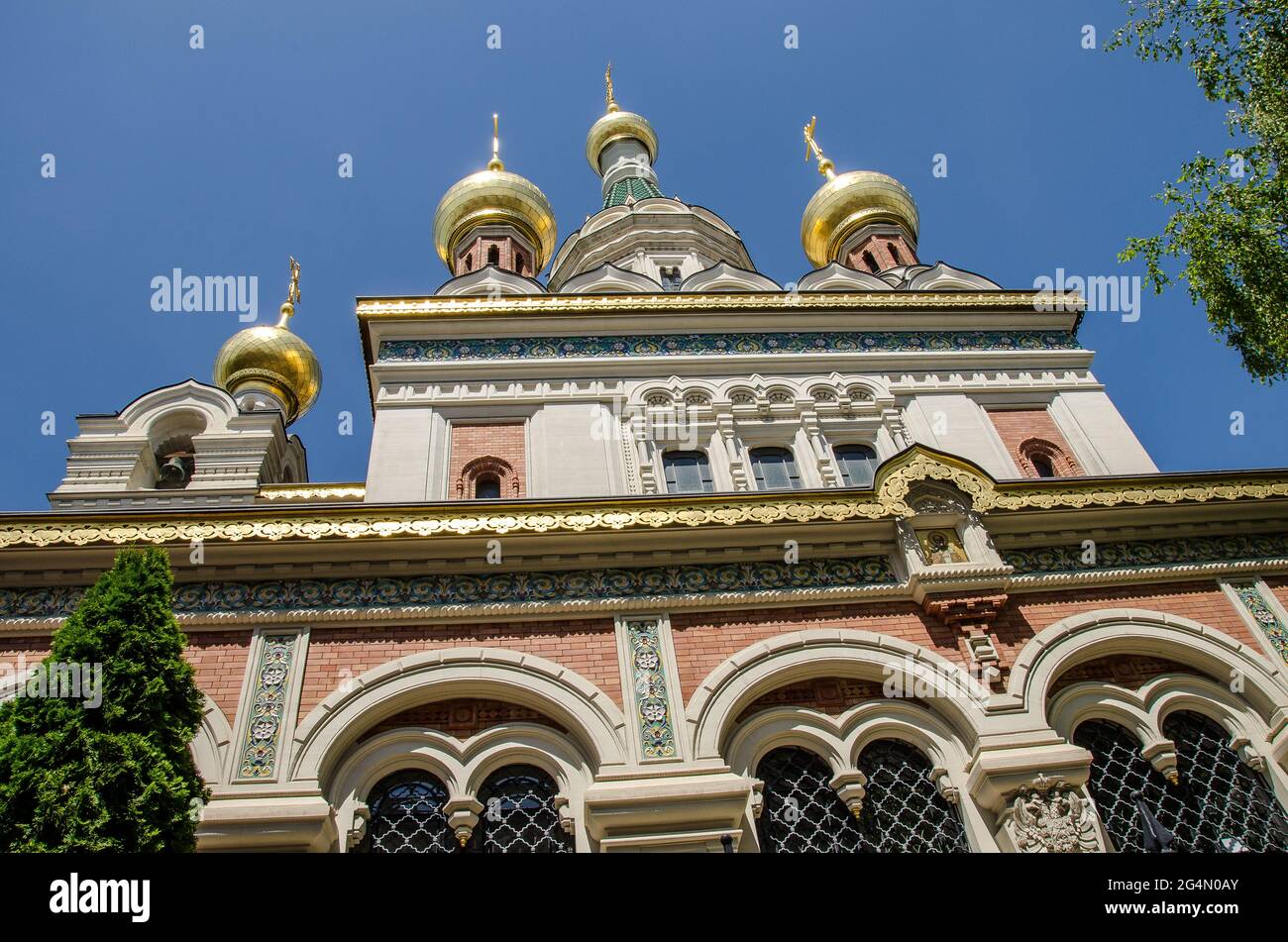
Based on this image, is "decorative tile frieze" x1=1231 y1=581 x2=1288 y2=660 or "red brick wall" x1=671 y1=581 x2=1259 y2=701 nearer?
"red brick wall" x1=671 y1=581 x2=1259 y2=701

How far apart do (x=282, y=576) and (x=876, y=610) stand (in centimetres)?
447

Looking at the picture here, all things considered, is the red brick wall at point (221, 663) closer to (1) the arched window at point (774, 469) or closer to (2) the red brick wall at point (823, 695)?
(2) the red brick wall at point (823, 695)

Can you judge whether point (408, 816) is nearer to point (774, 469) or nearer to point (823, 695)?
point (823, 695)

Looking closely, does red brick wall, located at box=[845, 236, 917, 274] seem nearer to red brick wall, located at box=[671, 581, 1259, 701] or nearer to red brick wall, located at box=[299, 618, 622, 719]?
red brick wall, located at box=[671, 581, 1259, 701]

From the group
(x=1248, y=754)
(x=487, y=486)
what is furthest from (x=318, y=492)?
(x=1248, y=754)

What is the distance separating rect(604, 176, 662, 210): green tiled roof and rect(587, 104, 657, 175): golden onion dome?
211cm

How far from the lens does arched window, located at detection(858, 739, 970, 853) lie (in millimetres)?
6387

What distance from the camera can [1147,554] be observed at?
7.88m

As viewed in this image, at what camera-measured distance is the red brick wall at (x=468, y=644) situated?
22.0ft

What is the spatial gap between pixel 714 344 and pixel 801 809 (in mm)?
6038

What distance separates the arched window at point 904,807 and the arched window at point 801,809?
0.17 meters

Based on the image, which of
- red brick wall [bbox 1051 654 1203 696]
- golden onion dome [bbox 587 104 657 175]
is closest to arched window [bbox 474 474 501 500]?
red brick wall [bbox 1051 654 1203 696]

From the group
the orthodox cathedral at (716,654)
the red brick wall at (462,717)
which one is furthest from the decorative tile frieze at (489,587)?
the red brick wall at (462,717)

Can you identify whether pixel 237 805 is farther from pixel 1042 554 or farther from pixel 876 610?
pixel 1042 554
